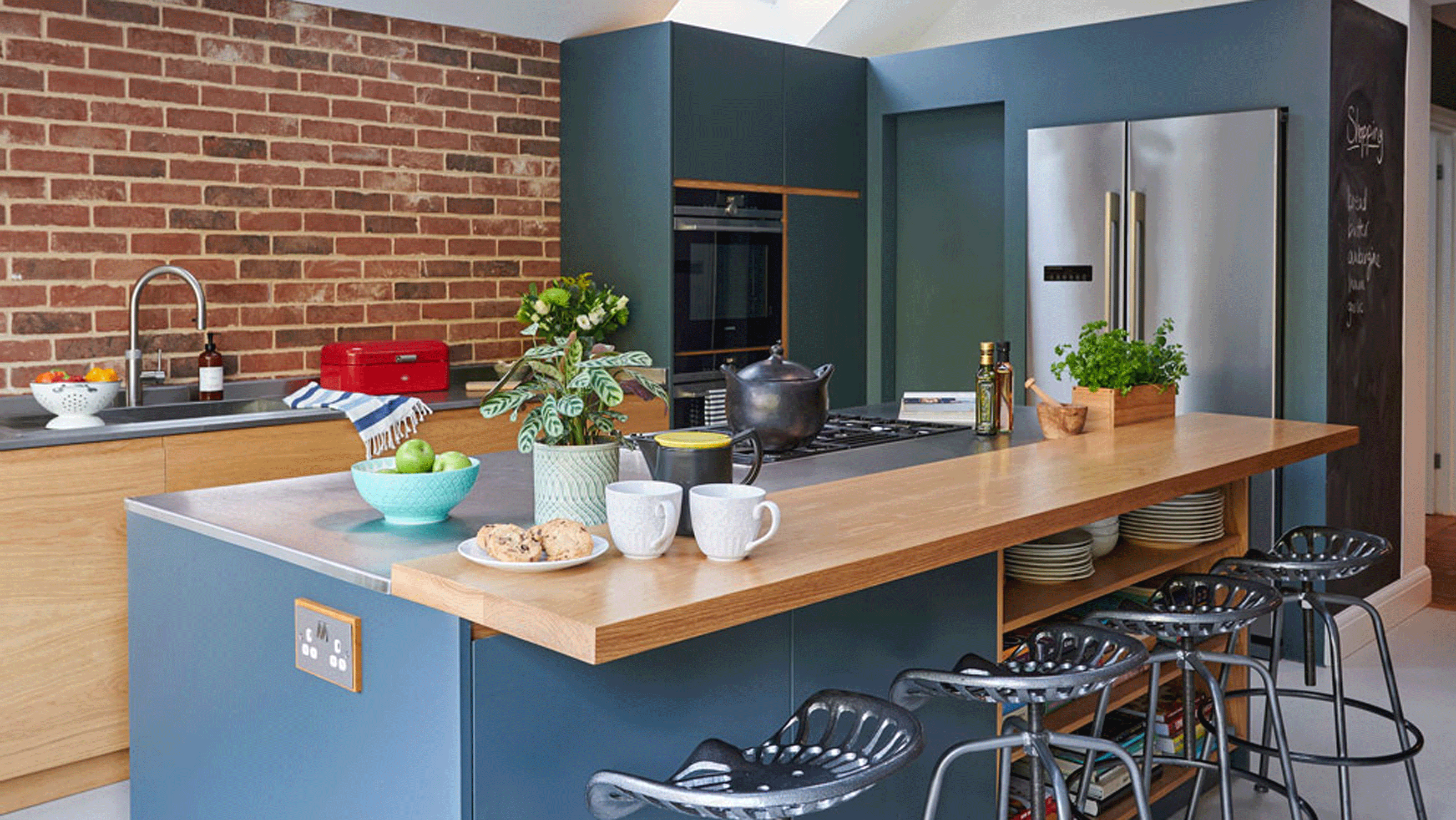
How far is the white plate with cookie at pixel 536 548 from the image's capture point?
1.71 m

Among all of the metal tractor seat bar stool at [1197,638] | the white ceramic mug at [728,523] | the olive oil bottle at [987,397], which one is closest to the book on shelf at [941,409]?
the olive oil bottle at [987,397]

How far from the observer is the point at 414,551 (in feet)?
6.46

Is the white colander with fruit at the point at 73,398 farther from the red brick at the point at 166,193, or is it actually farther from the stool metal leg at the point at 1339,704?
the stool metal leg at the point at 1339,704

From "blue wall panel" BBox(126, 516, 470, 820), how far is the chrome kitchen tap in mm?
1557

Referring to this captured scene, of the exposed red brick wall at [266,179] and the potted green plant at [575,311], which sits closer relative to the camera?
the exposed red brick wall at [266,179]

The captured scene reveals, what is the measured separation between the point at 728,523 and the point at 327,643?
66 cm

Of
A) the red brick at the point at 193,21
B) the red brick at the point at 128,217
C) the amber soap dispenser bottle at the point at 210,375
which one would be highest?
the red brick at the point at 193,21

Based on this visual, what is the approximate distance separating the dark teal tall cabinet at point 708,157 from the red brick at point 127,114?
1.62m

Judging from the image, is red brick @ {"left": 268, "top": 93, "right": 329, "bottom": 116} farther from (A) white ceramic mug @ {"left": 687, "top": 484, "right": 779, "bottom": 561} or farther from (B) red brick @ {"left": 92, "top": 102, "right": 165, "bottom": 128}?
(A) white ceramic mug @ {"left": 687, "top": 484, "right": 779, "bottom": 561}

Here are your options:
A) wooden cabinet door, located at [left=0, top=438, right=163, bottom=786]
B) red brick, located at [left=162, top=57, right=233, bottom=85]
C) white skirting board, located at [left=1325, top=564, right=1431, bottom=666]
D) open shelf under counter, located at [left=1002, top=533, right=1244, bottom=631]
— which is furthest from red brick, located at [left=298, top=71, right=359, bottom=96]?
white skirting board, located at [left=1325, top=564, right=1431, bottom=666]

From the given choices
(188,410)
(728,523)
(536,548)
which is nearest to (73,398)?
(188,410)

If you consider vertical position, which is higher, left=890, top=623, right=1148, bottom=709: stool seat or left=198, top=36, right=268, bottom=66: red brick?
left=198, top=36, right=268, bottom=66: red brick

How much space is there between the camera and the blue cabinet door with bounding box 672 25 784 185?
189 inches

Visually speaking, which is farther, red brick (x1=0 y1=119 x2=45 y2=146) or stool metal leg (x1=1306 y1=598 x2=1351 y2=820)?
red brick (x1=0 y1=119 x2=45 y2=146)
